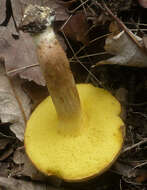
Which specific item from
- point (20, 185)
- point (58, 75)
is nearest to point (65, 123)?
point (58, 75)

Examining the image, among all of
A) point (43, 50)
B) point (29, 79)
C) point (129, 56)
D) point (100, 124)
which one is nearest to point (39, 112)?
point (29, 79)

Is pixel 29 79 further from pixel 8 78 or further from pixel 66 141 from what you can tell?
pixel 66 141

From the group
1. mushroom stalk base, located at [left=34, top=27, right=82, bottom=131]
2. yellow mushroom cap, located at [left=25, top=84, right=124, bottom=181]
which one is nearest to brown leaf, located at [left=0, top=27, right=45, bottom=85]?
yellow mushroom cap, located at [left=25, top=84, right=124, bottom=181]

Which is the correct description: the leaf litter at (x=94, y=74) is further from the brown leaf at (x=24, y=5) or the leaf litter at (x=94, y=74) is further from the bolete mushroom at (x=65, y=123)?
the bolete mushroom at (x=65, y=123)

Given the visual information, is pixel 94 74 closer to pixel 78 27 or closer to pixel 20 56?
pixel 78 27

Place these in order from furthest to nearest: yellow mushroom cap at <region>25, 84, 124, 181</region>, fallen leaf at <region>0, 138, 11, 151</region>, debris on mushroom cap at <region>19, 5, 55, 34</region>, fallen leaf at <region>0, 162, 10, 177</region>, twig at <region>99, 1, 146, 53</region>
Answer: fallen leaf at <region>0, 138, 11, 151</region> → fallen leaf at <region>0, 162, 10, 177</region> → twig at <region>99, 1, 146, 53</region> → yellow mushroom cap at <region>25, 84, 124, 181</region> → debris on mushroom cap at <region>19, 5, 55, 34</region>

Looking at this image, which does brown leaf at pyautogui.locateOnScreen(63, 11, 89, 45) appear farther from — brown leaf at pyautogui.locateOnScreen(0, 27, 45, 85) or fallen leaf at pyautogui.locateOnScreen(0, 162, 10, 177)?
fallen leaf at pyautogui.locateOnScreen(0, 162, 10, 177)
